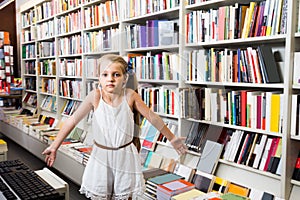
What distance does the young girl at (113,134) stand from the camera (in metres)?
0.72

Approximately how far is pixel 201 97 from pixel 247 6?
120cm

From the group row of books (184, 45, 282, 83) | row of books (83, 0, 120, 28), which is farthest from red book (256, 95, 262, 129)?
row of books (83, 0, 120, 28)

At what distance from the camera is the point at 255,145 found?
1.76 meters

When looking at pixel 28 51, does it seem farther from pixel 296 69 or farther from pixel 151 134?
pixel 151 134

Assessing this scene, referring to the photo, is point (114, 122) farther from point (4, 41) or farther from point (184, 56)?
point (4, 41)

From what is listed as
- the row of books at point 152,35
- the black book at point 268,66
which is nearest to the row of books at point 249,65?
the black book at point 268,66

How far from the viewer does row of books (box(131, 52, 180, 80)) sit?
727 millimetres

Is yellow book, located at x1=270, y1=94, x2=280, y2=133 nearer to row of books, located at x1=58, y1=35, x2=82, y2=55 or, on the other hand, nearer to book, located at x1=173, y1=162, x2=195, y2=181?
book, located at x1=173, y1=162, x2=195, y2=181

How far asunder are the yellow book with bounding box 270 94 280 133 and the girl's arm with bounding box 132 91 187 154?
1.04 m

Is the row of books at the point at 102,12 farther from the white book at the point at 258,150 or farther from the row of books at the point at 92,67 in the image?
the white book at the point at 258,150

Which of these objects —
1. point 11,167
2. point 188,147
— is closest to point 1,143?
point 11,167

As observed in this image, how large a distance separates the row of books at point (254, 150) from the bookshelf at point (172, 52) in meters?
0.04

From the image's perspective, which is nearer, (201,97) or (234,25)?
(201,97)

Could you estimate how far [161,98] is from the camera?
0.77 m
